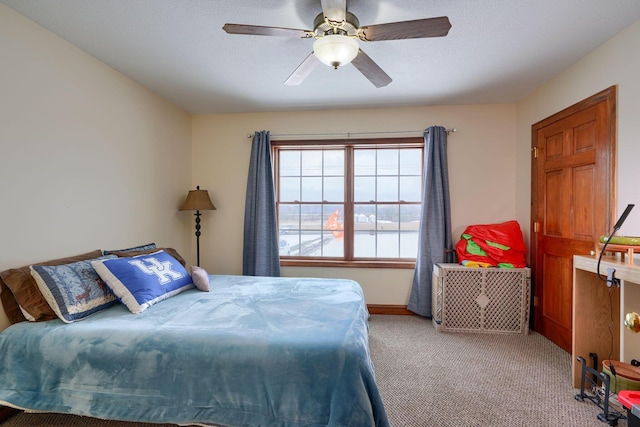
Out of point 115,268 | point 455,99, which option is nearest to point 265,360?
point 115,268

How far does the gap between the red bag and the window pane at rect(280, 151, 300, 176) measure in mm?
2183

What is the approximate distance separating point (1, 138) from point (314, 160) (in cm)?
277

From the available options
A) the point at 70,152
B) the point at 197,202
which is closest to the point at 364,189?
the point at 197,202

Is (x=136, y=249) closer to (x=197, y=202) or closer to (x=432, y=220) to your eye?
(x=197, y=202)

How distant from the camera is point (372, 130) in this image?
11.8 ft

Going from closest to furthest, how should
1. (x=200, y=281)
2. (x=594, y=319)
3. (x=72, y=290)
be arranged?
(x=72, y=290)
(x=594, y=319)
(x=200, y=281)

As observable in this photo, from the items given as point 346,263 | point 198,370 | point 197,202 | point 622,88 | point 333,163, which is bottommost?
point 198,370

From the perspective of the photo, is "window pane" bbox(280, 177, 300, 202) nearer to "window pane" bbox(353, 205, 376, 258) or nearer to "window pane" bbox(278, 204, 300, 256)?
"window pane" bbox(278, 204, 300, 256)

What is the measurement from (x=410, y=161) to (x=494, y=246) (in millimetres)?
1361

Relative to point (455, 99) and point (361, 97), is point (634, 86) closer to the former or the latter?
point (455, 99)

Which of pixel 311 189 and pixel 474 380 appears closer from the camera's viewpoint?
pixel 474 380

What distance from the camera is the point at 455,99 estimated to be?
130 inches

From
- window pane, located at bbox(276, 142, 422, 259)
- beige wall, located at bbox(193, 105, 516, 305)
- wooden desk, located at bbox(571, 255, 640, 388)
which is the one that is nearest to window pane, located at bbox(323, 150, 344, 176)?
window pane, located at bbox(276, 142, 422, 259)

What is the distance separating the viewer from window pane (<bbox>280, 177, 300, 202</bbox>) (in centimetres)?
384
